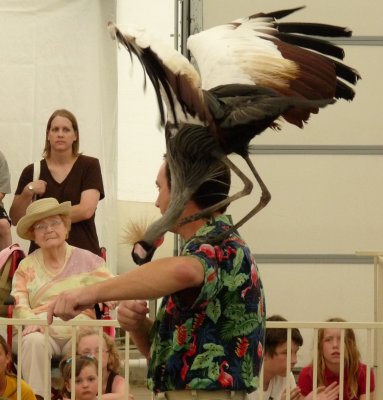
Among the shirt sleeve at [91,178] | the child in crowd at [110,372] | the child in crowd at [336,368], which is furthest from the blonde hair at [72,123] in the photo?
the child in crowd at [336,368]

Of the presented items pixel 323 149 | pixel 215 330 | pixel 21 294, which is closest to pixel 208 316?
pixel 215 330

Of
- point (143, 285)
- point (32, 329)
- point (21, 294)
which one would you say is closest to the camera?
point (143, 285)

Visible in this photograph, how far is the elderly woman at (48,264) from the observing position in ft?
21.0

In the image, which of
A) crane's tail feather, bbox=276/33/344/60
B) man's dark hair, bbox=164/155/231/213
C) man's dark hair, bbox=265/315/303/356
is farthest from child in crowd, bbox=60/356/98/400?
man's dark hair, bbox=164/155/231/213

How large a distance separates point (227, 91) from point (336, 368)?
95.5 inches

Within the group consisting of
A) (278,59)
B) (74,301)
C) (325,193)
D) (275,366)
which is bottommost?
(275,366)

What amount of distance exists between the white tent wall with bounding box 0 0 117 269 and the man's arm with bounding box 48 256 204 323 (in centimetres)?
499

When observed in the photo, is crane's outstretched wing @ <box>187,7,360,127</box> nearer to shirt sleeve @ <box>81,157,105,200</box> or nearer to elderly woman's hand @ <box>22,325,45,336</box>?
elderly woman's hand @ <box>22,325,45,336</box>

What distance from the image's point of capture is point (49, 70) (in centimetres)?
823

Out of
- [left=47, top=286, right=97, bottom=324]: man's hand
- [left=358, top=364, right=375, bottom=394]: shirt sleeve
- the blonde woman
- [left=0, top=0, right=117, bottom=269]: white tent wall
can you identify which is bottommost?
[left=358, top=364, right=375, bottom=394]: shirt sleeve

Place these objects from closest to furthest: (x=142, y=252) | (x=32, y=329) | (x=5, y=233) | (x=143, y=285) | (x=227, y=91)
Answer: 1. (x=143, y=285)
2. (x=142, y=252)
3. (x=227, y=91)
4. (x=32, y=329)
5. (x=5, y=233)

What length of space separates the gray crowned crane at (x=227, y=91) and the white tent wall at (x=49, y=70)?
4045mm

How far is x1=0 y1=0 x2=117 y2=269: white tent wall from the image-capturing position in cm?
821

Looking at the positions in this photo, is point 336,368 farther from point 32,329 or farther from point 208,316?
point 208,316
